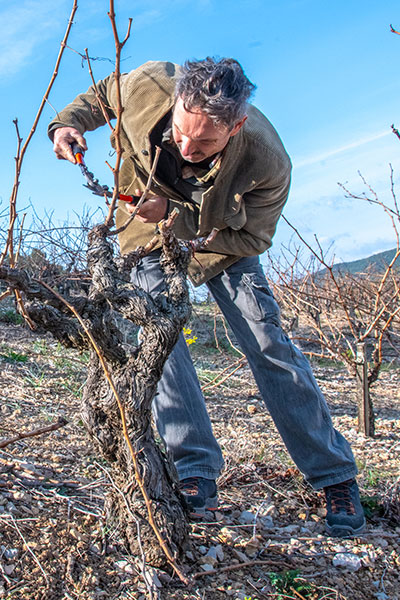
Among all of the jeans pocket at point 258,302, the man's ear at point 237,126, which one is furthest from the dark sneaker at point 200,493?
Answer: the man's ear at point 237,126

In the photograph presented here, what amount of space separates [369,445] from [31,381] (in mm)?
2662

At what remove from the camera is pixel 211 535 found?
7.10ft

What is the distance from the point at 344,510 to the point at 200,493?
0.69m

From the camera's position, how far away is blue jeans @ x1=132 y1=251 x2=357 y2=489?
2.54 m

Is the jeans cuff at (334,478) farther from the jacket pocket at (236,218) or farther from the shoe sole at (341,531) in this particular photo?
the jacket pocket at (236,218)

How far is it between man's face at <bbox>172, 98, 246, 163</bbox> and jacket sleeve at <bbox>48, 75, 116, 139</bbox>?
1.20 ft

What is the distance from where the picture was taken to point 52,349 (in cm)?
569

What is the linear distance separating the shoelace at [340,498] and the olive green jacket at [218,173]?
3.95 ft

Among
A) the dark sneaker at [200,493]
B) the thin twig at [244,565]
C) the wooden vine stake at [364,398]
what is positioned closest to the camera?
the thin twig at [244,565]

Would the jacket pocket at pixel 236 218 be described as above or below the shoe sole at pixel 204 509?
above

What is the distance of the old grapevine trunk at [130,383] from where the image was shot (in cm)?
179

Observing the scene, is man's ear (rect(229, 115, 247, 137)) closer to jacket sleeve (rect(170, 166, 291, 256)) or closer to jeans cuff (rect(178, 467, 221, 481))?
jacket sleeve (rect(170, 166, 291, 256))

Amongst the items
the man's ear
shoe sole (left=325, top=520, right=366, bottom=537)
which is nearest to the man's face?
the man's ear

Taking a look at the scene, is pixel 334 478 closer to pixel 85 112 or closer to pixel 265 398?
pixel 265 398
